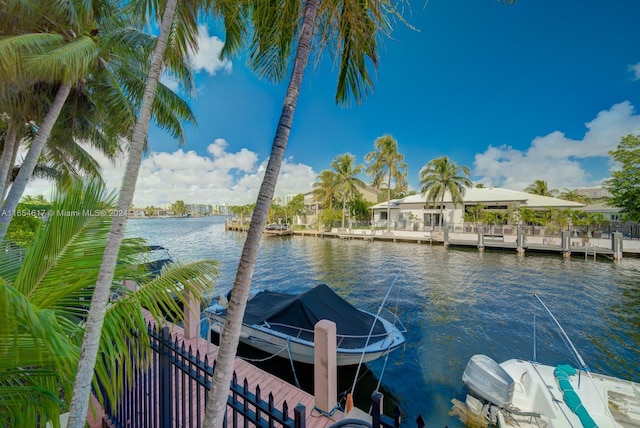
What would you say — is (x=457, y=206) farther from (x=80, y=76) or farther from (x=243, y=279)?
(x=243, y=279)

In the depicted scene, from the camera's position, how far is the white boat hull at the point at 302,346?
572 cm

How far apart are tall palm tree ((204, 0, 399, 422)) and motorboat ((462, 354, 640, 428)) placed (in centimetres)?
541

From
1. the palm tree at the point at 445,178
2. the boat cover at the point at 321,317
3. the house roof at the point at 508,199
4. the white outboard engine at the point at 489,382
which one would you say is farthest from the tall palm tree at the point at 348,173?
the white outboard engine at the point at 489,382

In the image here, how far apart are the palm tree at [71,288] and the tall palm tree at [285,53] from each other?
33.1 inches

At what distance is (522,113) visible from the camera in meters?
20.5

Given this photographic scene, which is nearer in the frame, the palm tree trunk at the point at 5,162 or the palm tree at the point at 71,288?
the palm tree at the point at 71,288

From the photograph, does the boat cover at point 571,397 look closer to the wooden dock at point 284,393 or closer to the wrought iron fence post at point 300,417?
the wooden dock at point 284,393

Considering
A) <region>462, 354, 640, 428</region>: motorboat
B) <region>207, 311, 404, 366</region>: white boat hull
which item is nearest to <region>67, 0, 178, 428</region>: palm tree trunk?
<region>207, 311, 404, 366</region>: white boat hull

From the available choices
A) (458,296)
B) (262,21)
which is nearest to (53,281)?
(262,21)

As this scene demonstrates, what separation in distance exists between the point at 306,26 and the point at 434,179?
3008 cm

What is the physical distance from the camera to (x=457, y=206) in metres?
30.1

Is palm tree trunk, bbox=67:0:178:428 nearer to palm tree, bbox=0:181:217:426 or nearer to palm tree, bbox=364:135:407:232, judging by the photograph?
palm tree, bbox=0:181:217:426

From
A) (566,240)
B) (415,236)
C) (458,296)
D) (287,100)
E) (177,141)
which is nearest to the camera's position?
(287,100)

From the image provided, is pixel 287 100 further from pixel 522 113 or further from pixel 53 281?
pixel 522 113
